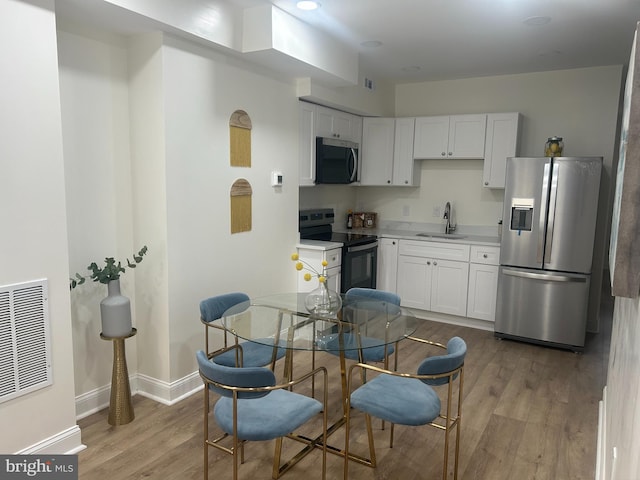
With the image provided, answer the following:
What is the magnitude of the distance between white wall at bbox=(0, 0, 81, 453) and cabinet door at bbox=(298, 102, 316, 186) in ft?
7.47

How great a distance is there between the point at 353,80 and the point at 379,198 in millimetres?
2057

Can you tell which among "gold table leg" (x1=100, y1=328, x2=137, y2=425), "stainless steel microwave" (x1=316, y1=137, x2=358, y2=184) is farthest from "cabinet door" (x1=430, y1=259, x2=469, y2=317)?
"gold table leg" (x1=100, y1=328, x2=137, y2=425)

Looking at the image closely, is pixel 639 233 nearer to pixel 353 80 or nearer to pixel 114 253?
pixel 114 253

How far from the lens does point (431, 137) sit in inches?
206

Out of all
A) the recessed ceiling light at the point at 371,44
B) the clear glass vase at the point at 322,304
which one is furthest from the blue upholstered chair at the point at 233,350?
the recessed ceiling light at the point at 371,44

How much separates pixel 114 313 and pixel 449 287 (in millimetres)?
3369

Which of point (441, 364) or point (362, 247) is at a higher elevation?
point (362, 247)

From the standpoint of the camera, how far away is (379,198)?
598 cm

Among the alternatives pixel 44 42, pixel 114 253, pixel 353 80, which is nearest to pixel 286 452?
pixel 114 253

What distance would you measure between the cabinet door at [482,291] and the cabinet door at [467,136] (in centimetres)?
123

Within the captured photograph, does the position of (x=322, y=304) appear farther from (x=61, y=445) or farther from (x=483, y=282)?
(x=483, y=282)

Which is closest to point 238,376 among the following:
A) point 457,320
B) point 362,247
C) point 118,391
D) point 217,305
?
point 217,305

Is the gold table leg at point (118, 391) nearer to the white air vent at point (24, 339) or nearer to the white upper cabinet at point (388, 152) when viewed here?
the white air vent at point (24, 339)

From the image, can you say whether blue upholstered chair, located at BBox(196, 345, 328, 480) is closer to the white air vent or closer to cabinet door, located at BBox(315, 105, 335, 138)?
the white air vent
